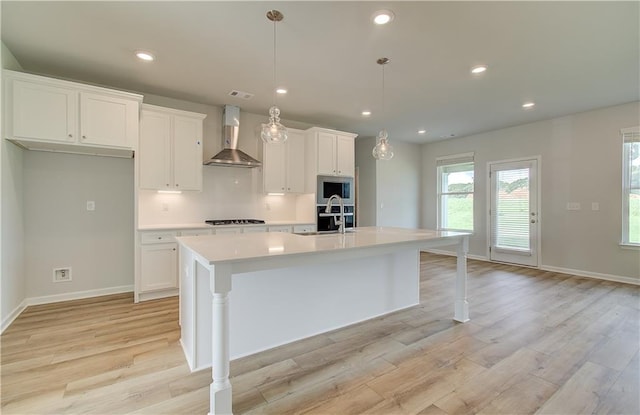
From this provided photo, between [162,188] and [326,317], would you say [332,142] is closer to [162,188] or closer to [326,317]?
[162,188]

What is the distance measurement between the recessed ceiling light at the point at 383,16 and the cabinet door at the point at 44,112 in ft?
10.5

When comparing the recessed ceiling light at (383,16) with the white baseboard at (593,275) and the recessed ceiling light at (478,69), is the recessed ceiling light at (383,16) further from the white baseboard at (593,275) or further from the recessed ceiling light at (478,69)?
the white baseboard at (593,275)

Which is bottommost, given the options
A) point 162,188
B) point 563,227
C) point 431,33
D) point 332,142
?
point 563,227

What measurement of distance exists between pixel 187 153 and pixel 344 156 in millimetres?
2640

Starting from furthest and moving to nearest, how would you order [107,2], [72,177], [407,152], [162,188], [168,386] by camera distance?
[407,152]
[162,188]
[72,177]
[107,2]
[168,386]

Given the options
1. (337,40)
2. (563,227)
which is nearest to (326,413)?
(337,40)

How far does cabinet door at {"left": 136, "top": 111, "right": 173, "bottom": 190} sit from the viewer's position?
372cm

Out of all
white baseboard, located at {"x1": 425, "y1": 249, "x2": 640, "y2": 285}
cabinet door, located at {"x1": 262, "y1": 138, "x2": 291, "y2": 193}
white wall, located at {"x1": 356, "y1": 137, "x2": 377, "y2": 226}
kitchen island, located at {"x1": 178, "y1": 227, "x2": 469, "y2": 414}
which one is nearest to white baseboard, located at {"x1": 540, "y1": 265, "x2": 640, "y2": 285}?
white baseboard, located at {"x1": 425, "y1": 249, "x2": 640, "y2": 285}

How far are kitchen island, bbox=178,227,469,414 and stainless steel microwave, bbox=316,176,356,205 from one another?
2110 millimetres

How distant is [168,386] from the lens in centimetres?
190

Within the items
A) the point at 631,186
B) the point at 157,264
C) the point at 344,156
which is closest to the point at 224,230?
the point at 157,264

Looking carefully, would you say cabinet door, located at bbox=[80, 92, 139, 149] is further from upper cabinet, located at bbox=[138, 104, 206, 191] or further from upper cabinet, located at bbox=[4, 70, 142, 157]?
upper cabinet, located at bbox=[138, 104, 206, 191]

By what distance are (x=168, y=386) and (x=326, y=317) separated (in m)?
1.33

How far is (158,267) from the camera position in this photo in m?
3.64
